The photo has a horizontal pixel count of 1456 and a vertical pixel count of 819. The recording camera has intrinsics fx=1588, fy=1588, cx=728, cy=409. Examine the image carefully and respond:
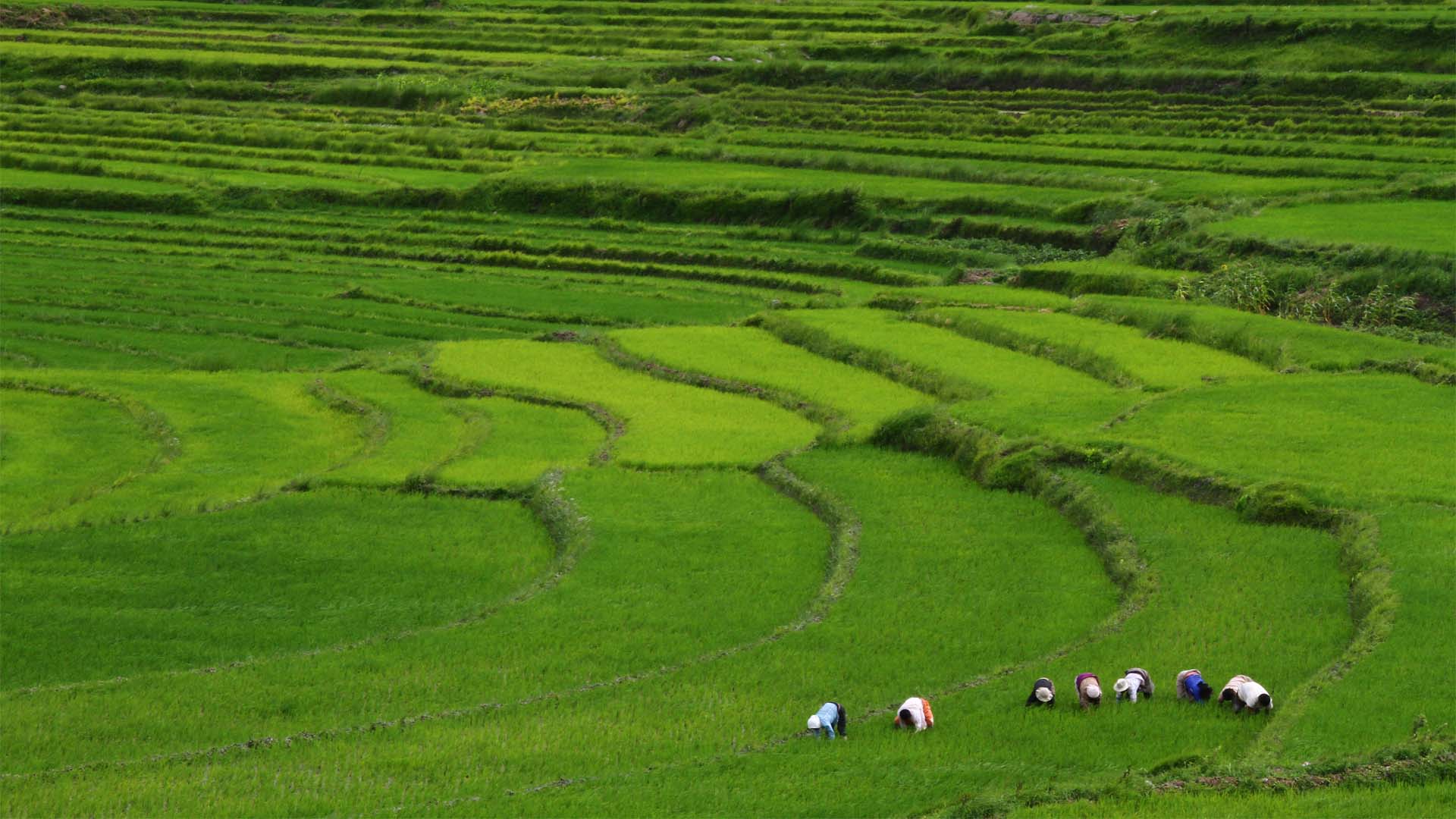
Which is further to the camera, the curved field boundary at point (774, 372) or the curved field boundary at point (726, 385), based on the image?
the curved field boundary at point (774, 372)

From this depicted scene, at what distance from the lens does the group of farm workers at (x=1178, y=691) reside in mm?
12383

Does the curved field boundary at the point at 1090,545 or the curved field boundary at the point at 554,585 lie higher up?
the curved field boundary at the point at 1090,545

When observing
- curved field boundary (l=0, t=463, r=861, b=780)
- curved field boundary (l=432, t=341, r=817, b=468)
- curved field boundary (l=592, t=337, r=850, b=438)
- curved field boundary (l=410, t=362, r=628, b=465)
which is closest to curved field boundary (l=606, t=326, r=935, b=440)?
curved field boundary (l=592, t=337, r=850, b=438)

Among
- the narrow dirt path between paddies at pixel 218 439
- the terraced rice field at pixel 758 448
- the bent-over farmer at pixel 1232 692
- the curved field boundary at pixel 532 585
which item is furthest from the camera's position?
the narrow dirt path between paddies at pixel 218 439

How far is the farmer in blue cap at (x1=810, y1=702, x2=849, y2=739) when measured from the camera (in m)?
12.3

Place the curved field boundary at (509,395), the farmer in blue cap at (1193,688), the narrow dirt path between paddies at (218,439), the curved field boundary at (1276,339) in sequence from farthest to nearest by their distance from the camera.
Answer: the curved field boundary at (509,395) < the curved field boundary at (1276,339) < the narrow dirt path between paddies at (218,439) < the farmer in blue cap at (1193,688)

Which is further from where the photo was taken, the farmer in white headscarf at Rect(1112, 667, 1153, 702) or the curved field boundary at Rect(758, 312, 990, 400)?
the curved field boundary at Rect(758, 312, 990, 400)

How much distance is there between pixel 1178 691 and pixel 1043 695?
Answer: 1.17 metres

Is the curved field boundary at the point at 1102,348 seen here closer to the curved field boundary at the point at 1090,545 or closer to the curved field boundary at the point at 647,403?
the curved field boundary at the point at 1090,545

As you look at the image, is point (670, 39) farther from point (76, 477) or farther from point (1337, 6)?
point (76, 477)

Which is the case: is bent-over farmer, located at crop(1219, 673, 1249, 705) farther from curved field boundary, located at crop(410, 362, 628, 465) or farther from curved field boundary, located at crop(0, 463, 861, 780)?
curved field boundary, located at crop(410, 362, 628, 465)

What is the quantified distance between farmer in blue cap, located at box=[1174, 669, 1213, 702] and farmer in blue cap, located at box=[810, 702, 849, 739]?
273cm

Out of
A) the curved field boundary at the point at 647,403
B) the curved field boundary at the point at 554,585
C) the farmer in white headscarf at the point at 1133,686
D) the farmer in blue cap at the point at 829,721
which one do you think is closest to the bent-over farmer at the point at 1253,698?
the farmer in white headscarf at the point at 1133,686

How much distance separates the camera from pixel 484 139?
5266cm
